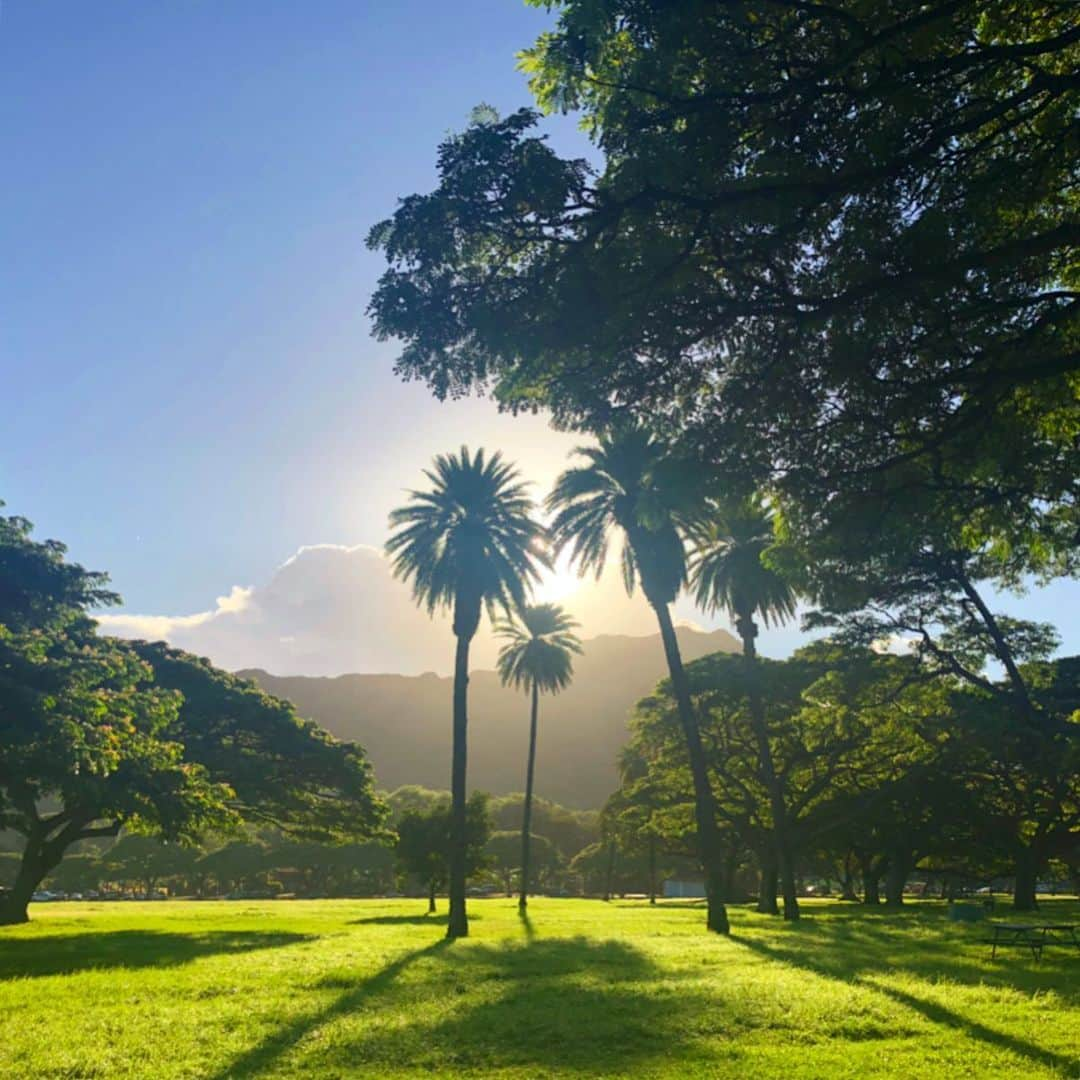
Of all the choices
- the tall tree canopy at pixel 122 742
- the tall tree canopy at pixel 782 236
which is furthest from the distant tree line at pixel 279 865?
the tall tree canopy at pixel 782 236

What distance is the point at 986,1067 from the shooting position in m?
8.34

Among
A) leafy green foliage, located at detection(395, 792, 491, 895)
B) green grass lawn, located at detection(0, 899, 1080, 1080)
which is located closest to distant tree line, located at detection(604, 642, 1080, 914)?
leafy green foliage, located at detection(395, 792, 491, 895)

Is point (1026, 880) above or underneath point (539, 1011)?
underneath

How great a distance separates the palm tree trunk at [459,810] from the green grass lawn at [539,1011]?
677 cm

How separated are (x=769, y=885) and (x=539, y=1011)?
3981 centimetres

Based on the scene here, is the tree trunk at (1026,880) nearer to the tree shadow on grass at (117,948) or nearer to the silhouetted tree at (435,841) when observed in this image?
the silhouetted tree at (435,841)

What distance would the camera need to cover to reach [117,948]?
68.6ft

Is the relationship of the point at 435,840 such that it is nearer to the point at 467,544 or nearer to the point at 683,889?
the point at 467,544

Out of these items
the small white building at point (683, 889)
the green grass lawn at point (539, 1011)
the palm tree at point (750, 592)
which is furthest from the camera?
the small white building at point (683, 889)

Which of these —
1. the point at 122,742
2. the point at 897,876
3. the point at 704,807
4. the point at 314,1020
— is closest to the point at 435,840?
the point at 704,807

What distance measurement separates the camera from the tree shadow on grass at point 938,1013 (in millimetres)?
8586

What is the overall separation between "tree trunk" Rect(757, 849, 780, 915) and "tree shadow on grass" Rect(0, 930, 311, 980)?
28.5 metres

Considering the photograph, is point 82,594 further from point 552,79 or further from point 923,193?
point 923,193

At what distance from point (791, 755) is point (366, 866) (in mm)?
67324
